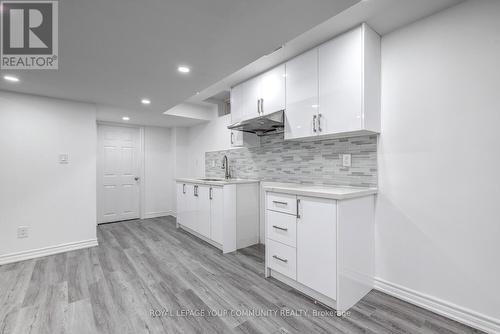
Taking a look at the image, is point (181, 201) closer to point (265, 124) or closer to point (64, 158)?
point (64, 158)

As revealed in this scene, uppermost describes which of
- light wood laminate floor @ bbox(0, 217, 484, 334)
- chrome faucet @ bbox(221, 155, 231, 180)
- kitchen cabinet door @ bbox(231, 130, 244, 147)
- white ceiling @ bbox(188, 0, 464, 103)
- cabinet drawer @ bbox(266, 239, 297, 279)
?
white ceiling @ bbox(188, 0, 464, 103)

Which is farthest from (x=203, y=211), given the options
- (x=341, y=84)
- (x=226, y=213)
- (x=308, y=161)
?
(x=341, y=84)

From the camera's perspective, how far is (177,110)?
3.98 m

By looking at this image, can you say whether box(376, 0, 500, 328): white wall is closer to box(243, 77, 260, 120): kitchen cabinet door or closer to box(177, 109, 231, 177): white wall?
box(243, 77, 260, 120): kitchen cabinet door

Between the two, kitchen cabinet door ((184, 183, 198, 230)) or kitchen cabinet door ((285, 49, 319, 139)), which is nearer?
kitchen cabinet door ((285, 49, 319, 139))

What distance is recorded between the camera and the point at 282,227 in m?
2.08

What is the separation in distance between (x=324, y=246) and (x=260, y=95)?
6.33ft

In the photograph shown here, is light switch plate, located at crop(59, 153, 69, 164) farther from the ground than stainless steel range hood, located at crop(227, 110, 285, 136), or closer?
closer

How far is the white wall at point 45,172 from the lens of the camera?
2693mm

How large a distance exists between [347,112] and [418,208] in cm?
101

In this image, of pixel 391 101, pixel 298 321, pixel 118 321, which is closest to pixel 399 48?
pixel 391 101

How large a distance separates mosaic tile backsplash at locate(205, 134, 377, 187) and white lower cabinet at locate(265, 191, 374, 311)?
314 millimetres

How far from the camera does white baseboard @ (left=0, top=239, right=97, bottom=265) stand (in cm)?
267

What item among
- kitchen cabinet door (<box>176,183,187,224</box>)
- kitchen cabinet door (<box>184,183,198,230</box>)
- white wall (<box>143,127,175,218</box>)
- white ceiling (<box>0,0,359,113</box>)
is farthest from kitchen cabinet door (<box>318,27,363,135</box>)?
white wall (<box>143,127,175,218</box>)
